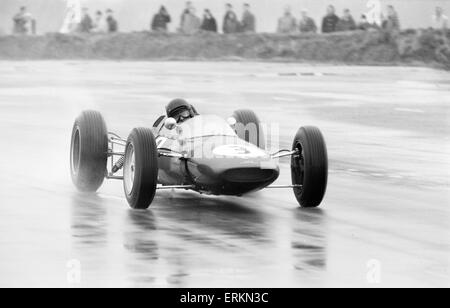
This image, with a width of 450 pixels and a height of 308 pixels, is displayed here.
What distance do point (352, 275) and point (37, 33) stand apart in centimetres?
4493

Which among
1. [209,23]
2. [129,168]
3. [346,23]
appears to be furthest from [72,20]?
[129,168]

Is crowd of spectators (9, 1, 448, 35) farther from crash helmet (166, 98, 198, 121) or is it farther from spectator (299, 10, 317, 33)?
crash helmet (166, 98, 198, 121)

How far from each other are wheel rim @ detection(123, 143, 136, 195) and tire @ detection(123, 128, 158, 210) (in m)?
0.12

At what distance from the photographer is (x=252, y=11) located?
176 feet

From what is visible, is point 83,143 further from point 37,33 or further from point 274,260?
point 37,33

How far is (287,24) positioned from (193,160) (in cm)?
3797

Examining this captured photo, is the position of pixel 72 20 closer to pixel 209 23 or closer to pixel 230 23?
pixel 209 23

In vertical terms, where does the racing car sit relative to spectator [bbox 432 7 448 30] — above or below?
below

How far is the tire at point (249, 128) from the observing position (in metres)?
15.6

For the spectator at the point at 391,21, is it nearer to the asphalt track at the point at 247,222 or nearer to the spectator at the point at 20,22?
the spectator at the point at 20,22

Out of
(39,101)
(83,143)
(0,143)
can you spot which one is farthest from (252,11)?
(83,143)

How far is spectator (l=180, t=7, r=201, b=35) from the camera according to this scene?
50.9 meters

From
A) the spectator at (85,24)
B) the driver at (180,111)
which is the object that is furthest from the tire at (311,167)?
the spectator at (85,24)

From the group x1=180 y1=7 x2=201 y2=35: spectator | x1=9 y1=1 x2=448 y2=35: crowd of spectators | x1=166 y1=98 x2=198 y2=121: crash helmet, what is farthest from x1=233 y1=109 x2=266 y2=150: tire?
x1=180 y1=7 x2=201 y2=35: spectator
